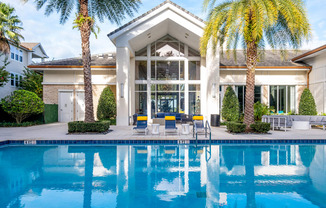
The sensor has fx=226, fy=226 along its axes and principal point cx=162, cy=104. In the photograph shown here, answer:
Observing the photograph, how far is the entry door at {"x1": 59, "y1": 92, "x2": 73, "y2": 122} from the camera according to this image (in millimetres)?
18609

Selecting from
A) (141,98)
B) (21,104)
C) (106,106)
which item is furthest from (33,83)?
(141,98)

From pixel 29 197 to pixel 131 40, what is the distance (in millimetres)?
13045

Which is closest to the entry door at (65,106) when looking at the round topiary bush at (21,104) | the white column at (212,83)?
the round topiary bush at (21,104)

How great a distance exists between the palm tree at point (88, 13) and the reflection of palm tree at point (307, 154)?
31.9 ft

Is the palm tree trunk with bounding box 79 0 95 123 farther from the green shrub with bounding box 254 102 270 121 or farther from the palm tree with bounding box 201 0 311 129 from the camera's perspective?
the green shrub with bounding box 254 102 270 121

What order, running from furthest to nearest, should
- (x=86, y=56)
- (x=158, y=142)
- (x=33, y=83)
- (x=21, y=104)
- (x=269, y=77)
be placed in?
(x=33, y=83)
(x=269, y=77)
(x=21, y=104)
(x=86, y=56)
(x=158, y=142)

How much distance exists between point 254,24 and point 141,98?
1052cm

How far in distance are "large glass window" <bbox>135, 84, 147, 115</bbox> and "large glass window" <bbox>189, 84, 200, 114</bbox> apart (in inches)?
146

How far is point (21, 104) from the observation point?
15219 mm

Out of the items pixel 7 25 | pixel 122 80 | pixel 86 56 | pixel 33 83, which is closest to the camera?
pixel 86 56

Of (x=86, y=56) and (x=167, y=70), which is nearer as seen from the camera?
(x=86, y=56)

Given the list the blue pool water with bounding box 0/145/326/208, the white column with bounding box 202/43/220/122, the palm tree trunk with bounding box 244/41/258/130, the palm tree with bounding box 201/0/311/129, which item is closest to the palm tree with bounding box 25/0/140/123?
the blue pool water with bounding box 0/145/326/208

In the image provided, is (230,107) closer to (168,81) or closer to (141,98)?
(168,81)

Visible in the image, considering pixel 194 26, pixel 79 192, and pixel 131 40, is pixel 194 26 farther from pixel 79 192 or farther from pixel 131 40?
pixel 79 192
